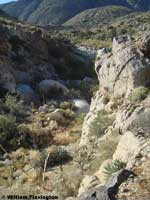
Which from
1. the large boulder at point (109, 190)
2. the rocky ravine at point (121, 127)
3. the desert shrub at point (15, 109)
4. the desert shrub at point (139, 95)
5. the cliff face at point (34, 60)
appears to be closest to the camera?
the large boulder at point (109, 190)

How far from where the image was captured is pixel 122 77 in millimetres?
14188

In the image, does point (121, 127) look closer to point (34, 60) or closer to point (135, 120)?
point (135, 120)

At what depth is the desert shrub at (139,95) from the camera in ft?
41.6

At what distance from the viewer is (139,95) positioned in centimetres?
1273

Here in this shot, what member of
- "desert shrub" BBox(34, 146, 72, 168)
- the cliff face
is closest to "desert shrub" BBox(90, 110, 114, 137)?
"desert shrub" BBox(34, 146, 72, 168)

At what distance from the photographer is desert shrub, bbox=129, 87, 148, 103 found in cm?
1267

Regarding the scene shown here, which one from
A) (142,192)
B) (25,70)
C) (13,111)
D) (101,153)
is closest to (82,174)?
(101,153)

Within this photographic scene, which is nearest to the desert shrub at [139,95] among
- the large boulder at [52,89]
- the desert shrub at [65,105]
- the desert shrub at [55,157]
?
the desert shrub at [55,157]

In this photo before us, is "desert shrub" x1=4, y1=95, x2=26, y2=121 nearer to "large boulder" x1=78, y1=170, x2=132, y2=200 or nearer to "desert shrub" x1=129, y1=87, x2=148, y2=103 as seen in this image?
"desert shrub" x1=129, y1=87, x2=148, y2=103

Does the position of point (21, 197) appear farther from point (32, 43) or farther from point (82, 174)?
point (32, 43)

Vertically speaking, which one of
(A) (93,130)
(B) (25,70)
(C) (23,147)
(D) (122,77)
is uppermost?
(D) (122,77)

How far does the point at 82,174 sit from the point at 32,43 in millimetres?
20036

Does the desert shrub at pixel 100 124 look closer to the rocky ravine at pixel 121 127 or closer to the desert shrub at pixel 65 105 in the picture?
the rocky ravine at pixel 121 127

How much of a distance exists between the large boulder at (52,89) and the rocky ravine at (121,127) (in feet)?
27.3
